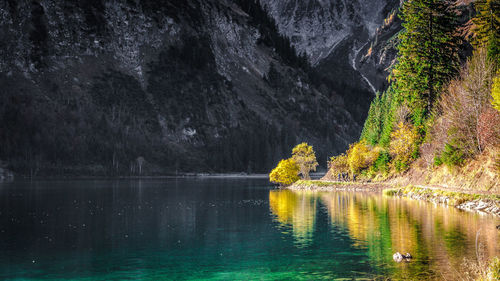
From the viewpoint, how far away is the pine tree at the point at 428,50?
3383 inches

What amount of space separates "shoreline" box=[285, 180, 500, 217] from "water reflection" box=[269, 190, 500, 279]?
1953mm

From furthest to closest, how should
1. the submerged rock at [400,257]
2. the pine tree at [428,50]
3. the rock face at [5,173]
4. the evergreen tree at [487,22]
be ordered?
1. the rock face at [5,173]
2. the pine tree at [428,50]
3. the evergreen tree at [487,22]
4. the submerged rock at [400,257]

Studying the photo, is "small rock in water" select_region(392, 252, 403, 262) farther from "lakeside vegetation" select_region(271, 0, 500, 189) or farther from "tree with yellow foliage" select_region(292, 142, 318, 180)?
"tree with yellow foliage" select_region(292, 142, 318, 180)

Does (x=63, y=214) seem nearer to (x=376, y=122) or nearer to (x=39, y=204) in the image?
(x=39, y=204)

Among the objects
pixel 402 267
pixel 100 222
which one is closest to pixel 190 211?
pixel 100 222

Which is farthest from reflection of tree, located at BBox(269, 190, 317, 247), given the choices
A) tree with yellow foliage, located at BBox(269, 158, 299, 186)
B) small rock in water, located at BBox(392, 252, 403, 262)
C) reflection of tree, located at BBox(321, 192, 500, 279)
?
tree with yellow foliage, located at BBox(269, 158, 299, 186)

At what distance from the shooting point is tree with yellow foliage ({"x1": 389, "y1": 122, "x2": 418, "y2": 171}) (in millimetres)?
89294

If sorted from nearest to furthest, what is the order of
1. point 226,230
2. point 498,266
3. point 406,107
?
1. point 498,266
2. point 226,230
3. point 406,107

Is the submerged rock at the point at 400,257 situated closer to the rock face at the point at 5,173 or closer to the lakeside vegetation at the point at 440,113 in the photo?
the lakeside vegetation at the point at 440,113

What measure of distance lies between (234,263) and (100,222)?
25.6m

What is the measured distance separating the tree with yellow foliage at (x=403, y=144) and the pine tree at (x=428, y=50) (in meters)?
4.78

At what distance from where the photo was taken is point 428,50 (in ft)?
283

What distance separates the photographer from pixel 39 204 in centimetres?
7350

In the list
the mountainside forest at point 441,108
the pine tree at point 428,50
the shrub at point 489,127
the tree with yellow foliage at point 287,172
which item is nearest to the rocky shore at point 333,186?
the tree with yellow foliage at point 287,172
